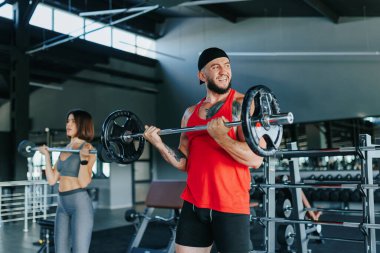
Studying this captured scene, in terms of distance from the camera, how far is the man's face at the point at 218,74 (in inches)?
50.1

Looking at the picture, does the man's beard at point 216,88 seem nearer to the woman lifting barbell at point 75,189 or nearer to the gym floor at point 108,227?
the woman lifting barbell at point 75,189

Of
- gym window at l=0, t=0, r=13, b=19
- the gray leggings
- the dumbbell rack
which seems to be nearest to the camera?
the gray leggings

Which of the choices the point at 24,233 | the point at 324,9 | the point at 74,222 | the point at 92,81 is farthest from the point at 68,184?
the point at 92,81

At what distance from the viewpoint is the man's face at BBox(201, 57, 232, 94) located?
127 centimetres

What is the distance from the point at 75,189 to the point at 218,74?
3.28 feet

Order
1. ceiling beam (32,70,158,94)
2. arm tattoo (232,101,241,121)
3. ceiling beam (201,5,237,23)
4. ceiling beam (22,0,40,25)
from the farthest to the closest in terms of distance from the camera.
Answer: ceiling beam (201,5,237,23) → ceiling beam (32,70,158,94) → ceiling beam (22,0,40,25) → arm tattoo (232,101,241,121)

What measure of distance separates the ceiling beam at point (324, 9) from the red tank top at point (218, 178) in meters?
5.15

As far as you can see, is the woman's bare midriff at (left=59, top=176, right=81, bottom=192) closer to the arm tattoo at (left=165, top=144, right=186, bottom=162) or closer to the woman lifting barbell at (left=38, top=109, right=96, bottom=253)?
the woman lifting barbell at (left=38, top=109, right=96, bottom=253)

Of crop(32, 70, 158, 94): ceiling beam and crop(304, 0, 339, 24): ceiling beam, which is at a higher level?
crop(304, 0, 339, 24): ceiling beam

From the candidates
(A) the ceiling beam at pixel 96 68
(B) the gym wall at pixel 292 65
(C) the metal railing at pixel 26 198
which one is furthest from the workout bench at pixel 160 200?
(B) the gym wall at pixel 292 65

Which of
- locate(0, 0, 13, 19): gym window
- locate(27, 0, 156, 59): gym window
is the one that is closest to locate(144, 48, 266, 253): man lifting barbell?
locate(27, 0, 156, 59): gym window

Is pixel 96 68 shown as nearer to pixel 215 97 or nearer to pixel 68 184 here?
pixel 68 184

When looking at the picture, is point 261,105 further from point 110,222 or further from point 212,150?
point 110,222

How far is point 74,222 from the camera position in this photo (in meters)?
1.83
